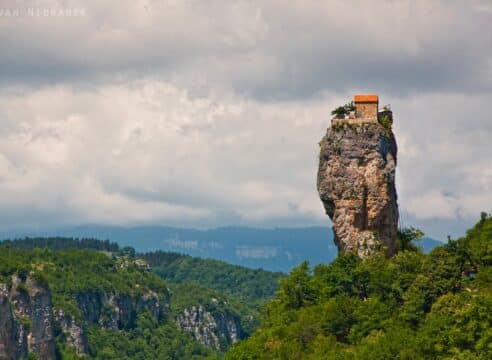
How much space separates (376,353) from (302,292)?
930 inches

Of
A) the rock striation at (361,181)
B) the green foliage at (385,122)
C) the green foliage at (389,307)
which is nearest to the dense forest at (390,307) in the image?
the green foliage at (389,307)

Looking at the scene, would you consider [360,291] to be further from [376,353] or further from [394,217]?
[376,353]

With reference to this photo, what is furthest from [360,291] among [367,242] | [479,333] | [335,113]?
[479,333]

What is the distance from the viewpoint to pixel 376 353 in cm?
11462

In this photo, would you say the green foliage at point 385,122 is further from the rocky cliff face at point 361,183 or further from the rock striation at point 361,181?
the rocky cliff face at point 361,183

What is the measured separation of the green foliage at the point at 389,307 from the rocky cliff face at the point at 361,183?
2.12 m

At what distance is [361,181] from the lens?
128m

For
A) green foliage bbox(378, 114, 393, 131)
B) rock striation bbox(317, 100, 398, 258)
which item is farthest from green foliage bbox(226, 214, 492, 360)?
green foliage bbox(378, 114, 393, 131)

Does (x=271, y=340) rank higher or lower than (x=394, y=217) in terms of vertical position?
lower

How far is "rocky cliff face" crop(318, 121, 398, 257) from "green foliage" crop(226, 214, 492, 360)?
2123mm

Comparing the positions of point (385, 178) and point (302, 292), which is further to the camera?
point (302, 292)

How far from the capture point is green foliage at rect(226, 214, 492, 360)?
113000mm

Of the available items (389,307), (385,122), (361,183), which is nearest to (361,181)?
(361,183)

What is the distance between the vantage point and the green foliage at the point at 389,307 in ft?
371
